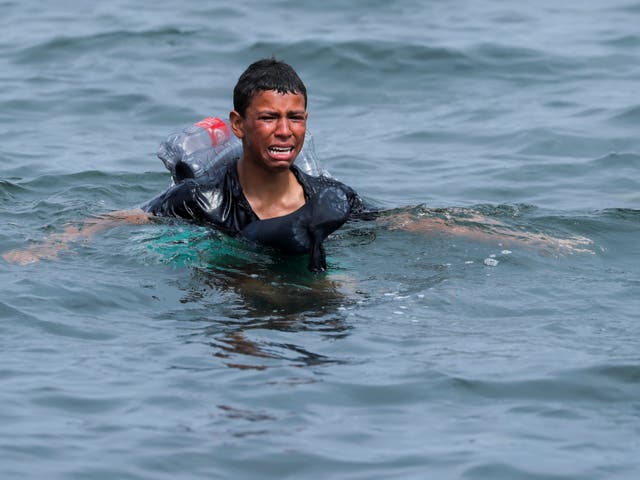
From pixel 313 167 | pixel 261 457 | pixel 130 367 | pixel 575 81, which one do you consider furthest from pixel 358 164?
pixel 261 457

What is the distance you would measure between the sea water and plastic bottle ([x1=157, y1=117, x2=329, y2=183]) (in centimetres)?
52

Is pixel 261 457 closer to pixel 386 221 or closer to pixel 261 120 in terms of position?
pixel 261 120

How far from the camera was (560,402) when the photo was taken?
497 cm

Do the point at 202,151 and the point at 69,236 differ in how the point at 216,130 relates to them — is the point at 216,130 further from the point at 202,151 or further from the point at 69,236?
the point at 69,236

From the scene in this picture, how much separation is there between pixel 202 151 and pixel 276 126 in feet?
3.71

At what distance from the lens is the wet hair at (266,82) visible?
6535mm

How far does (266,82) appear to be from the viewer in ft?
21.5

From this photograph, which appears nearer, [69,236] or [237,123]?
[237,123]

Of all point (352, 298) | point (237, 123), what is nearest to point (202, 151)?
point (237, 123)

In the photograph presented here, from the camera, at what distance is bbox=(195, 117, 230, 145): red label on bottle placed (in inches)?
299

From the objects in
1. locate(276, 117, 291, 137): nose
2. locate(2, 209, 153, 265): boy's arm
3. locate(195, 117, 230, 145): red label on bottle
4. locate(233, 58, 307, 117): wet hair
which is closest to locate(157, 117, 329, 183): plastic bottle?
locate(195, 117, 230, 145): red label on bottle

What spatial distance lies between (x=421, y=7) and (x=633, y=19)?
258 cm

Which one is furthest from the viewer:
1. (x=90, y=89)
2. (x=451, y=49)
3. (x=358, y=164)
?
(x=451, y=49)

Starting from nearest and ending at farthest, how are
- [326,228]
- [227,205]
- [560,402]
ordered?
[560,402] < [326,228] < [227,205]
